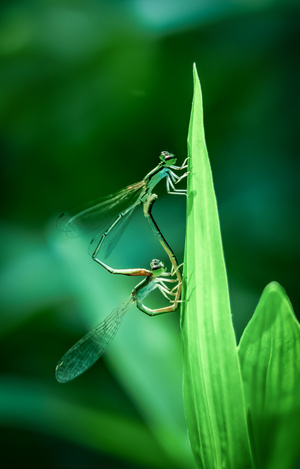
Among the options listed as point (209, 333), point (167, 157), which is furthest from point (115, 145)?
point (209, 333)

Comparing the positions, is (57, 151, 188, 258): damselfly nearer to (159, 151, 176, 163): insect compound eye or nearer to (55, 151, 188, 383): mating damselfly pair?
(55, 151, 188, 383): mating damselfly pair

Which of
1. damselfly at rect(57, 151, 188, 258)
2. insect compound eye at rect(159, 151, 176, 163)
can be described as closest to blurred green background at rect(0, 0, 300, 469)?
damselfly at rect(57, 151, 188, 258)

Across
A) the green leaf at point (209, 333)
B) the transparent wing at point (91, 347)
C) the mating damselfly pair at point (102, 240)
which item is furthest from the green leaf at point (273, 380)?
the transparent wing at point (91, 347)

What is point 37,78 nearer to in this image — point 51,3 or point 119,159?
point 51,3

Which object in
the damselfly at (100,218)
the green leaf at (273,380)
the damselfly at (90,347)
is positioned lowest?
the green leaf at (273,380)

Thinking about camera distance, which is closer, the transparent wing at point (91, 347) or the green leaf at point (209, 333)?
the green leaf at point (209, 333)

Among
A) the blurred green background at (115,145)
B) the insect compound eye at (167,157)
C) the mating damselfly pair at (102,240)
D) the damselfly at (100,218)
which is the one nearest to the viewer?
the insect compound eye at (167,157)

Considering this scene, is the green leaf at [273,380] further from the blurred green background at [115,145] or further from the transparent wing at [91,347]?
the blurred green background at [115,145]
